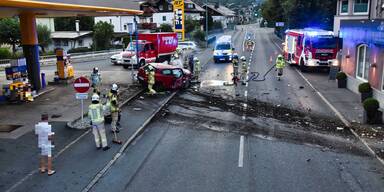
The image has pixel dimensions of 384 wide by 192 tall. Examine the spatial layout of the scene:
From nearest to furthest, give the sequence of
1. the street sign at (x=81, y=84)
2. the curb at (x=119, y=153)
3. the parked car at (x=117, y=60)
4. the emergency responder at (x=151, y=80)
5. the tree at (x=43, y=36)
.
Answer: the curb at (x=119, y=153)
the street sign at (x=81, y=84)
the emergency responder at (x=151, y=80)
the parked car at (x=117, y=60)
the tree at (x=43, y=36)

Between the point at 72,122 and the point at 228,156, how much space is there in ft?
23.6

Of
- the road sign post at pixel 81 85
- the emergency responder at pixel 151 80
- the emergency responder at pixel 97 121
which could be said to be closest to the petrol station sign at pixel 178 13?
the emergency responder at pixel 151 80

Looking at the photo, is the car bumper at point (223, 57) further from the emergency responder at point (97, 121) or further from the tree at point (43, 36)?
the tree at point (43, 36)

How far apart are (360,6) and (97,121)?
4280cm

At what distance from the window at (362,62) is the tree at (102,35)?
46601 millimetres

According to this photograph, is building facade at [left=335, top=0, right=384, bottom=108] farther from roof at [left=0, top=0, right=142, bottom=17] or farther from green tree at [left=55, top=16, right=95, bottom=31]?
green tree at [left=55, top=16, right=95, bottom=31]

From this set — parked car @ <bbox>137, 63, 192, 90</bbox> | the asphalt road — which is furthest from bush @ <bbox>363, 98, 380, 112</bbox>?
parked car @ <bbox>137, 63, 192, 90</bbox>

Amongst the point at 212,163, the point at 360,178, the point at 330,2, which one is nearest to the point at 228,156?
the point at 212,163

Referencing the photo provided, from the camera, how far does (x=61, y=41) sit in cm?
7150

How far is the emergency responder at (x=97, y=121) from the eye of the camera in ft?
43.5

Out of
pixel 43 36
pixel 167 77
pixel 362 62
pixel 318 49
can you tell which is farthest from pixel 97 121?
pixel 43 36

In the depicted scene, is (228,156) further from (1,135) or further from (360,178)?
(1,135)

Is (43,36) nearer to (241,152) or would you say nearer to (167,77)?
(167,77)

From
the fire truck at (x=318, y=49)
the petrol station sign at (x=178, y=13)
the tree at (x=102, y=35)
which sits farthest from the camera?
the tree at (x=102, y=35)
